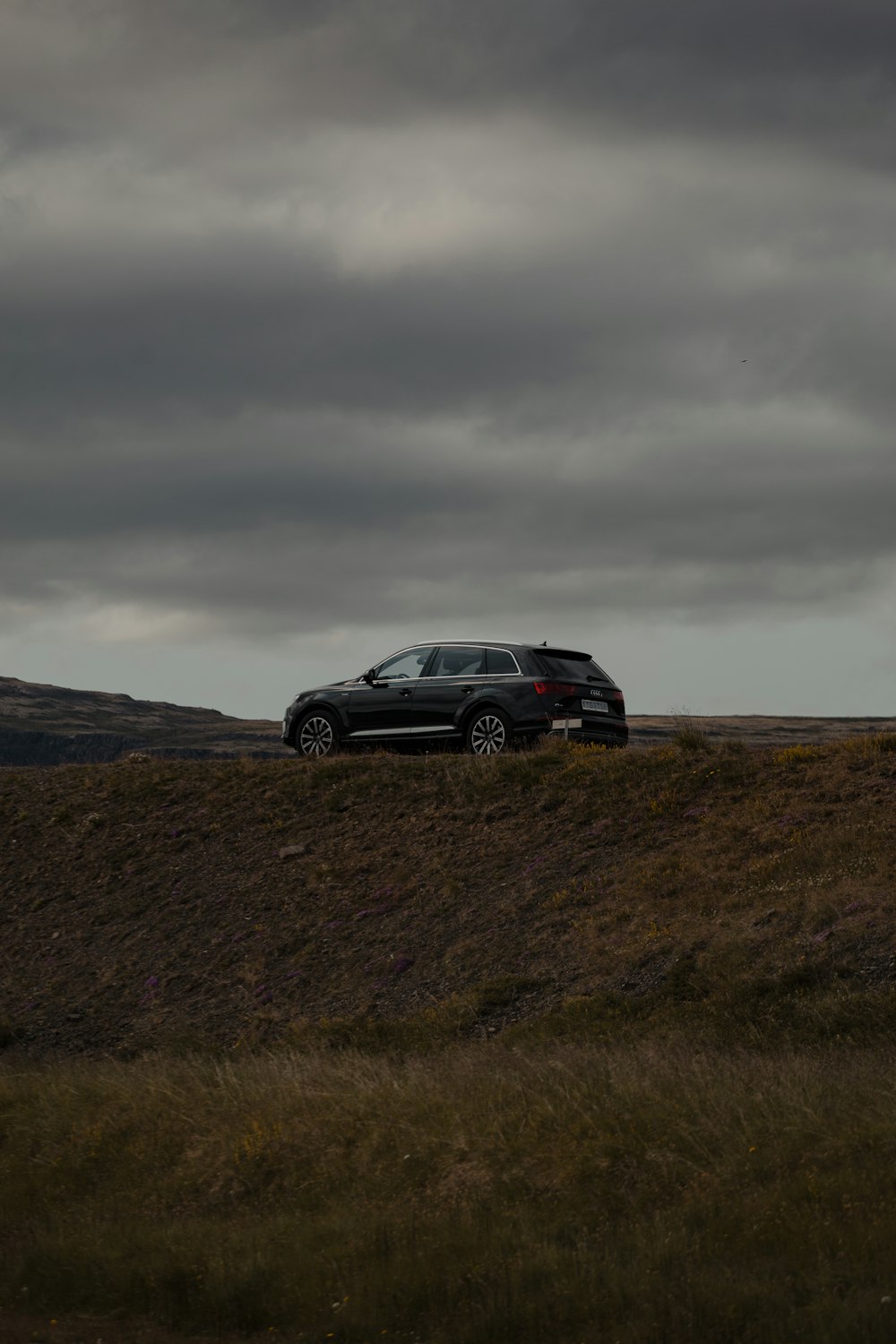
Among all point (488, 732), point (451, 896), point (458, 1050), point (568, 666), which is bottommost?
point (458, 1050)

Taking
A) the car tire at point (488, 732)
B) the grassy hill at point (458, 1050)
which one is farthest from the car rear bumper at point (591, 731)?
the car tire at point (488, 732)

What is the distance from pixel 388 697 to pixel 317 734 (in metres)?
1.94

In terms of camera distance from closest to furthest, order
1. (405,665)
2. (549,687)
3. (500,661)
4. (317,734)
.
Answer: (549,687)
(500,661)
(405,665)
(317,734)

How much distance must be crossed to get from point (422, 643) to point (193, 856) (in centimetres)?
503

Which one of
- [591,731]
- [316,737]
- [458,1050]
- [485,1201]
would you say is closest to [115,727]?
[316,737]

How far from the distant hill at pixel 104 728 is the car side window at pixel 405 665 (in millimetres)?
69800

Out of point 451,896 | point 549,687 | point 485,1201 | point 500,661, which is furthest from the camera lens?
point 500,661

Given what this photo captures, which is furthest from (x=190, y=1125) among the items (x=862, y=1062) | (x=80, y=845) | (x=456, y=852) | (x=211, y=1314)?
(x=80, y=845)

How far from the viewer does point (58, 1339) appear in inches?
303

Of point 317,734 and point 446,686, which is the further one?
point 317,734

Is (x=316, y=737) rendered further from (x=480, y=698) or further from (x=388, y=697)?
(x=480, y=698)

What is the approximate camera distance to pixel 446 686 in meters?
21.0

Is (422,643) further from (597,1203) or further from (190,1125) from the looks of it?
(597,1203)

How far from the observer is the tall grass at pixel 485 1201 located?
7.43 meters
